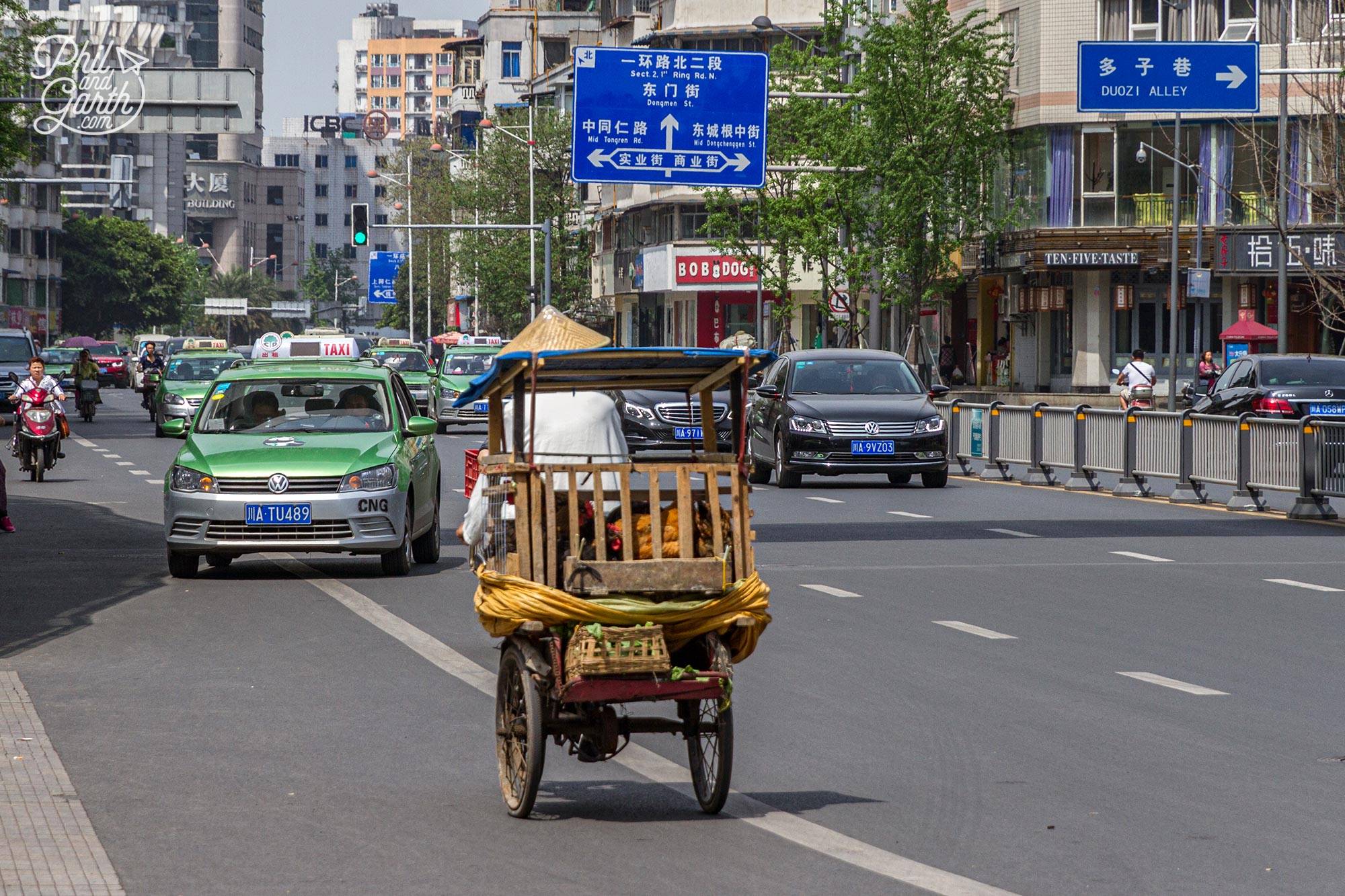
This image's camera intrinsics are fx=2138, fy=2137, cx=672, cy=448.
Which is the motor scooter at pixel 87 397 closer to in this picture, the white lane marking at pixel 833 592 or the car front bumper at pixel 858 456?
the car front bumper at pixel 858 456

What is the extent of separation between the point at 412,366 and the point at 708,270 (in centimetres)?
3030

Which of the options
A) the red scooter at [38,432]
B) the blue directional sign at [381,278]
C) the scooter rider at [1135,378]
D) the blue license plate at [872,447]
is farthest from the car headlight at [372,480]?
the blue directional sign at [381,278]

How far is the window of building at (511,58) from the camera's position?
140 m

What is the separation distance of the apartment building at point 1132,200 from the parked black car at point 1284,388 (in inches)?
937

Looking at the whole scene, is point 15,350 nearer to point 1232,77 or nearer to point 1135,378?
point 1135,378

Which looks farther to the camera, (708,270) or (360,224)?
(708,270)

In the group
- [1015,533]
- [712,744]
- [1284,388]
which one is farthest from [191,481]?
[1284,388]

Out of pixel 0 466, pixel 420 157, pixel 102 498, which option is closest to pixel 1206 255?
pixel 102 498

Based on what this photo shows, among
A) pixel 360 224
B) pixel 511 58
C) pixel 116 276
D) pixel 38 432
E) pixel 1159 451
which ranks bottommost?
pixel 1159 451

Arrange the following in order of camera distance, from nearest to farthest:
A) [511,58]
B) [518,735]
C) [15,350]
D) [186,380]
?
[518,735] → [186,380] → [15,350] → [511,58]

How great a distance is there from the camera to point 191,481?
14.7 metres

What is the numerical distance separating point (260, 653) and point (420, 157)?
135 meters

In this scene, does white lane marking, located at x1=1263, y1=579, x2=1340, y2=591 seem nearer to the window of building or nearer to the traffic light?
the traffic light

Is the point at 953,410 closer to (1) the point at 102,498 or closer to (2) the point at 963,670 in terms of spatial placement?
(1) the point at 102,498
